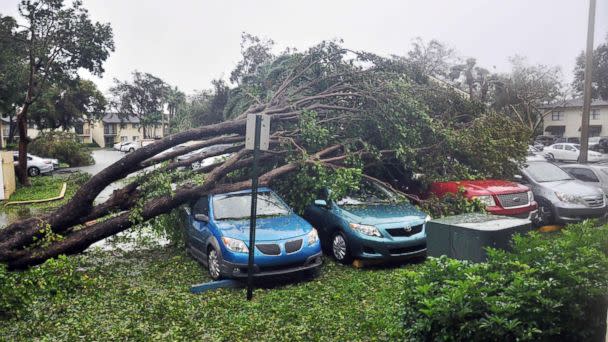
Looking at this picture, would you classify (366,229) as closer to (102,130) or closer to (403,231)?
(403,231)

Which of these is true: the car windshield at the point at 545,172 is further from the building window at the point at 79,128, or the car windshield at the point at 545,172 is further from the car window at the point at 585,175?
the building window at the point at 79,128

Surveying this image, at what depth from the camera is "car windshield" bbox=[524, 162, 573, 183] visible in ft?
33.5

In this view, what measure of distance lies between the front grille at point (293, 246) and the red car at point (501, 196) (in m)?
3.90

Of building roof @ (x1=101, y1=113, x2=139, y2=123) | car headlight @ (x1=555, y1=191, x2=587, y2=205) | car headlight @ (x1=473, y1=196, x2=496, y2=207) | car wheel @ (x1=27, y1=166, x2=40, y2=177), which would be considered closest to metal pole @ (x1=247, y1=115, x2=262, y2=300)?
car headlight @ (x1=473, y1=196, x2=496, y2=207)

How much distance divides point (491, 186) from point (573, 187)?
1886 millimetres

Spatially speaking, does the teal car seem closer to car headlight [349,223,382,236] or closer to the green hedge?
car headlight [349,223,382,236]

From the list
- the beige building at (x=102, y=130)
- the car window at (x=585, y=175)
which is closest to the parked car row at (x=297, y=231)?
the car window at (x=585, y=175)

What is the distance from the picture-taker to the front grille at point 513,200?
886 centimetres

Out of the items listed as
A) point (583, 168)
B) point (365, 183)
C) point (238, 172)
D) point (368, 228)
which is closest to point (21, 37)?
point (238, 172)

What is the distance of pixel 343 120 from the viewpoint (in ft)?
31.4

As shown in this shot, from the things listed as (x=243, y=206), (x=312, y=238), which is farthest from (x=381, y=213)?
(x=243, y=206)

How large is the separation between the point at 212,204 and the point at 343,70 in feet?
14.6

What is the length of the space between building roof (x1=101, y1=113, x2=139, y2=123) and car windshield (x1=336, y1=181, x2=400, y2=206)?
15.0 m

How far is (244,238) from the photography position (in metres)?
6.45
